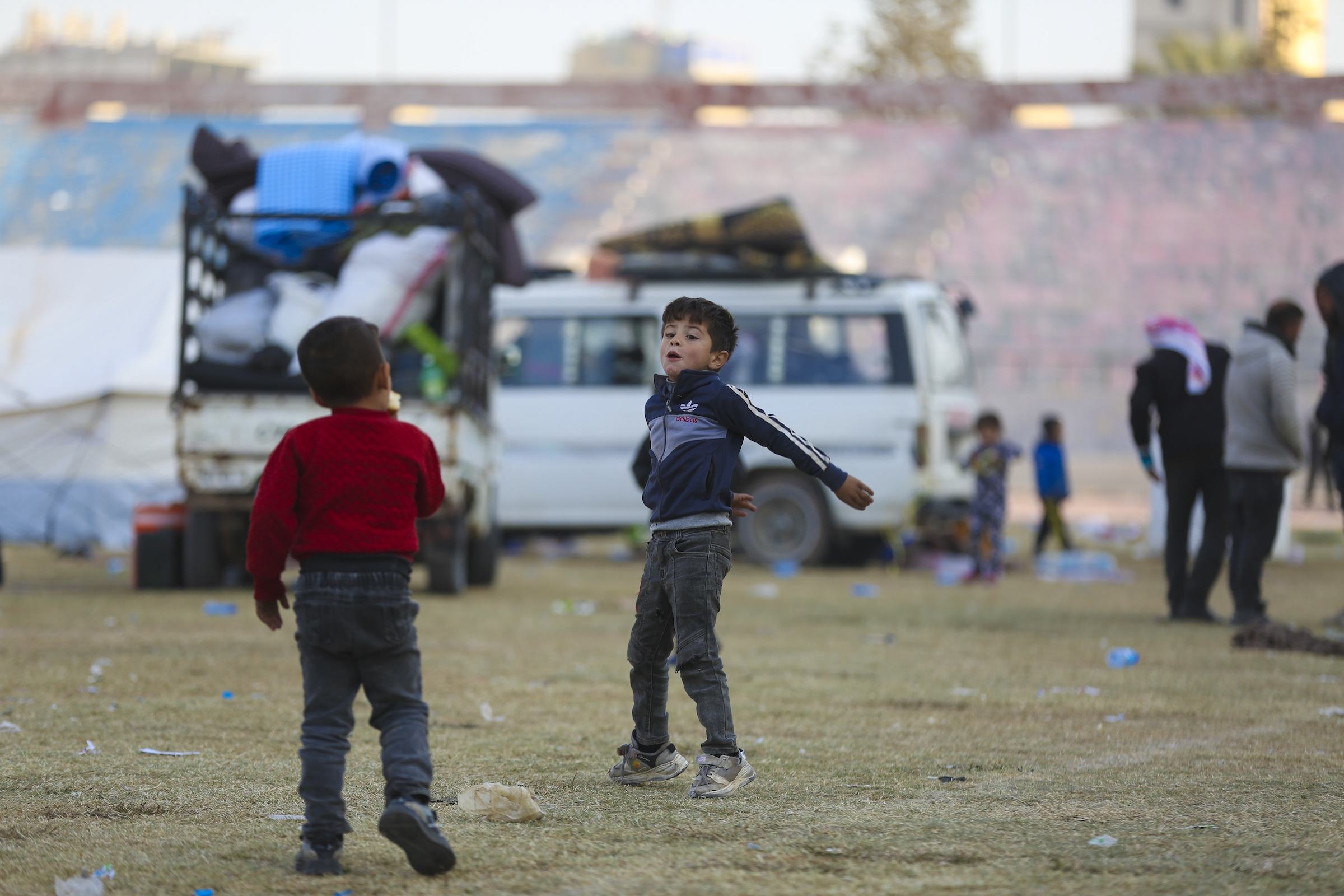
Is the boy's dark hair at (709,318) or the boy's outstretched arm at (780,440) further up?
the boy's dark hair at (709,318)

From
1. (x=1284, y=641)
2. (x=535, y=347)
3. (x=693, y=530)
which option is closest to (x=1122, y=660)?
(x=1284, y=641)

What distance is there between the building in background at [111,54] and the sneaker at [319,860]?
3892 inches

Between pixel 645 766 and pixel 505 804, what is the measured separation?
0.68m

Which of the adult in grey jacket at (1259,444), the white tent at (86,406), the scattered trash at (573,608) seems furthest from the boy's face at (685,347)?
the white tent at (86,406)

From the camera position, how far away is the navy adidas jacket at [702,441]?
4.64m

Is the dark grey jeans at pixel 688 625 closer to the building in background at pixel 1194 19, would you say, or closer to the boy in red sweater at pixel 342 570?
the boy in red sweater at pixel 342 570

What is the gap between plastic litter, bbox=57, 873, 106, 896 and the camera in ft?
11.1

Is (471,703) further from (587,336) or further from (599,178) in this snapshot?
(599,178)

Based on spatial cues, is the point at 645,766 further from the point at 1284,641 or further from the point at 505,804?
the point at 1284,641

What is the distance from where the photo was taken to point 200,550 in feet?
38.5

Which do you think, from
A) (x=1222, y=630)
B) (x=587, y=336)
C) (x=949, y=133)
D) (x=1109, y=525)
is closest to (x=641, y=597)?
(x=1222, y=630)

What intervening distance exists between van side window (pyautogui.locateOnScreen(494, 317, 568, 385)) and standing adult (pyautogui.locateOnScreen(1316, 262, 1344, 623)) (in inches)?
312

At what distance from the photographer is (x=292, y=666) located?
298 inches

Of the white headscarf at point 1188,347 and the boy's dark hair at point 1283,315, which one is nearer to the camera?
the boy's dark hair at point 1283,315
